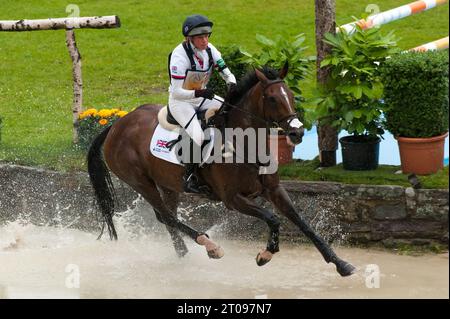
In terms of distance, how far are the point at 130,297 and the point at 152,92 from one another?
7.57m

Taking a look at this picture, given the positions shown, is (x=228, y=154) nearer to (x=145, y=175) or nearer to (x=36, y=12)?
(x=145, y=175)

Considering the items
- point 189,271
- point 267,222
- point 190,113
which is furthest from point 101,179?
point 267,222

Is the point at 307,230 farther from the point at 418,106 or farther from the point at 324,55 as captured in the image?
the point at 324,55

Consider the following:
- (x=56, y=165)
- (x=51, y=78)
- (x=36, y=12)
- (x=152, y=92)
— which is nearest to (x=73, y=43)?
(x=56, y=165)

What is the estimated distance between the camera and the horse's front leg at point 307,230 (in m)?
10.6

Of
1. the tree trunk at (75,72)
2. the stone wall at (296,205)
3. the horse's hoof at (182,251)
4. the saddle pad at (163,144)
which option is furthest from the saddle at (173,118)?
the tree trunk at (75,72)

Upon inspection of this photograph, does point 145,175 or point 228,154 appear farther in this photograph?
point 145,175

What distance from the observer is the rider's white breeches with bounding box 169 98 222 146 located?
35.7 feet

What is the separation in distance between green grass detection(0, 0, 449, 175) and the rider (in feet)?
10.7

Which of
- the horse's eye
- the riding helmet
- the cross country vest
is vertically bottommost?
the horse's eye

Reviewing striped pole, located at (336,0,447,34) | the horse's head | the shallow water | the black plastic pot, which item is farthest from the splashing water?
striped pole, located at (336,0,447,34)

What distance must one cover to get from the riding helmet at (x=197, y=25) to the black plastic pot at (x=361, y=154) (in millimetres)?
2627

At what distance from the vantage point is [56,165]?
1379cm

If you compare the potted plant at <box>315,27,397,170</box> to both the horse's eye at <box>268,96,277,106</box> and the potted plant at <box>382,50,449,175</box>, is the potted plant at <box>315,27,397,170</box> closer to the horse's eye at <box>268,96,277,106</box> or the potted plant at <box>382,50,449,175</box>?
the potted plant at <box>382,50,449,175</box>
